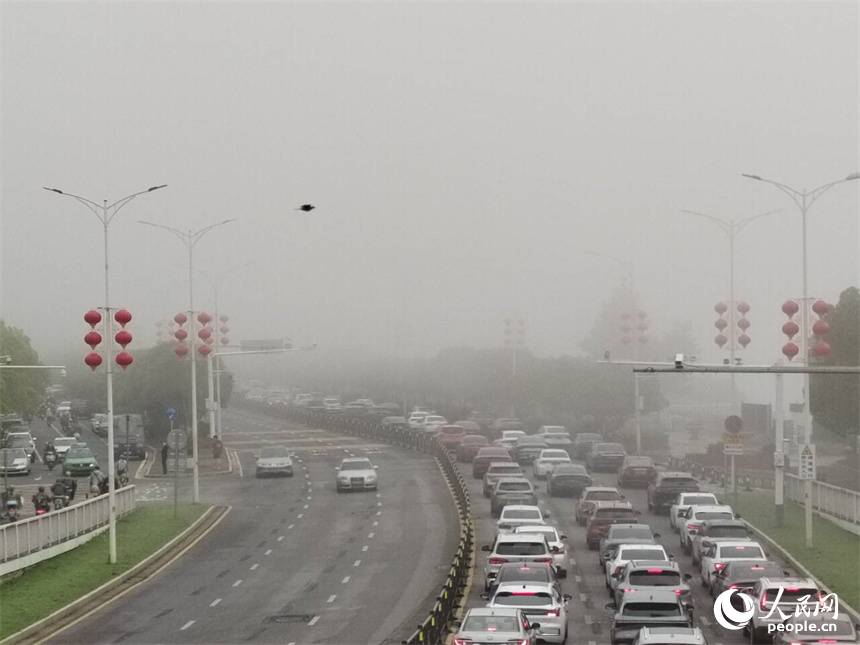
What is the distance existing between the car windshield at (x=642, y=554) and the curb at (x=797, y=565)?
3.82m

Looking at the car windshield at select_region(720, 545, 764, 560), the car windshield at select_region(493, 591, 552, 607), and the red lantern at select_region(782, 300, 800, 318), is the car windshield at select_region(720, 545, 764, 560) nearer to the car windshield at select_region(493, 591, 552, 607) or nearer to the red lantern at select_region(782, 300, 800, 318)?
the car windshield at select_region(493, 591, 552, 607)

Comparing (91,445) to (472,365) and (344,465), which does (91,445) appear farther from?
(472,365)

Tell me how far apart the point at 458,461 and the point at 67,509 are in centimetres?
3352

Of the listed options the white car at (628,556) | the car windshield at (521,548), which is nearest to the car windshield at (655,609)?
the white car at (628,556)

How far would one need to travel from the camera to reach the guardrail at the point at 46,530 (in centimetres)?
3825

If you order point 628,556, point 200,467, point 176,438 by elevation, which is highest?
point 176,438

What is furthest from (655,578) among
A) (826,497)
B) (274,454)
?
(274,454)

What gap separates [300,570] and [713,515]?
12158 mm

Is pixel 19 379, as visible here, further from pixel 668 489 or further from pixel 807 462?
pixel 807 462

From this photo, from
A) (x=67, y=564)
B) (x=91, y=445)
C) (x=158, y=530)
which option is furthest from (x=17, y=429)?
(x=67, y=564)

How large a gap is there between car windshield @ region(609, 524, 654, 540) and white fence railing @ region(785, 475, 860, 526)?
977cm

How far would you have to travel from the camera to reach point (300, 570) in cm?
4028

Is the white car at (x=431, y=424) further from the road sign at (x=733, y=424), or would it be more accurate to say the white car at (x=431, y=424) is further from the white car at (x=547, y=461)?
the road sign at (x=733, y=424)

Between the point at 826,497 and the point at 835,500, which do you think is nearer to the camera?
the point at 835,500
